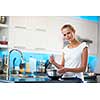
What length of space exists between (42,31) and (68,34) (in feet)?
0.85

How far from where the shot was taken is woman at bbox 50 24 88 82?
2.61 metres

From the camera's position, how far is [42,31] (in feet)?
8.54

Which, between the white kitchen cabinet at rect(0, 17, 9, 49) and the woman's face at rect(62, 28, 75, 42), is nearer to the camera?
the white kitchen cabinet at rect(0, 17, 9, 49)

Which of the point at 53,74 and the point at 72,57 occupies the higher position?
the point at 72,57

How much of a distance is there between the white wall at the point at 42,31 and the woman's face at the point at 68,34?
0.05 meters

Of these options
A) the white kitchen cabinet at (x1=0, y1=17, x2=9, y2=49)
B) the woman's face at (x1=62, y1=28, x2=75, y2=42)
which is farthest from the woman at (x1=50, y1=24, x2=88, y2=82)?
the white kitchen cabinet at (x1=0, y1=17, x2=9, y2=49)

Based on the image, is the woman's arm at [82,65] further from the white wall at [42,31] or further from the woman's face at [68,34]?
the woman's face at [68,34]

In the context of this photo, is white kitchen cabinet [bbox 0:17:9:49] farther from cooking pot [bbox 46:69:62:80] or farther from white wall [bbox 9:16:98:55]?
cooking pot [bbox 46:69:62:80]

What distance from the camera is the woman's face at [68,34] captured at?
263 centimetres

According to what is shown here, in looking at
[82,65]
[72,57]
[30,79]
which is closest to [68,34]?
[72,57]

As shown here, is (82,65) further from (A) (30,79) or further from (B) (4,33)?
(B) (4,33)

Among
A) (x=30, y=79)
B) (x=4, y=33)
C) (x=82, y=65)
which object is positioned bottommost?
(x=30, y=79)
